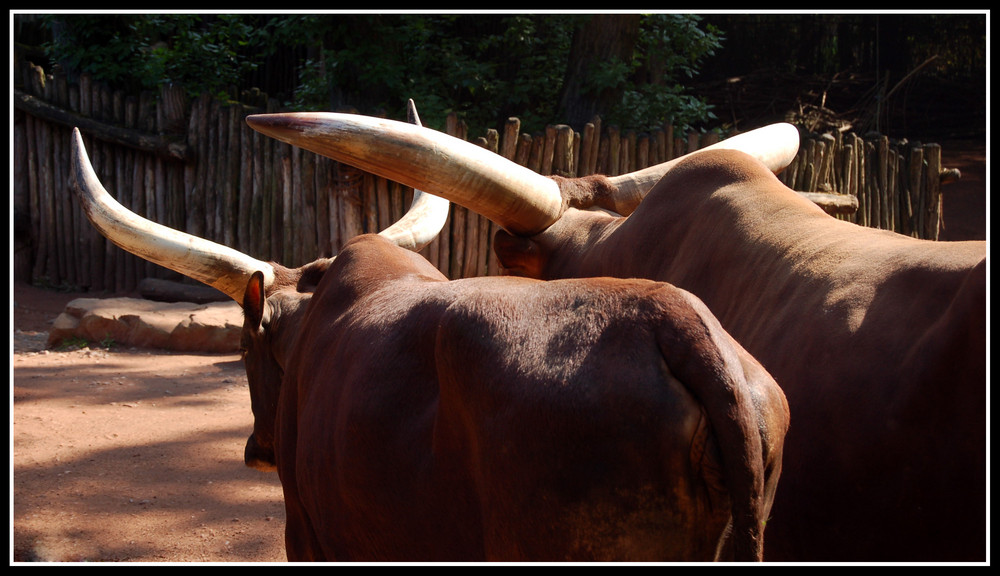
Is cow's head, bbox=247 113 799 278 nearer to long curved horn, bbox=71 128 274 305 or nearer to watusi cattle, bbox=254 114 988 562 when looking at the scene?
Result: watusi cattle, bbox=254 114 988 562

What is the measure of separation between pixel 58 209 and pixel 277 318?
338 inches

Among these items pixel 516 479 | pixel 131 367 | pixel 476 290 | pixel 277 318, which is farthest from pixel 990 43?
pixel 131 367

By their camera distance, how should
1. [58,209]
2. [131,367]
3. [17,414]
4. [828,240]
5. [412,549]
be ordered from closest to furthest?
[412,549] → [828,240] → [17,414] → [131,367] → [58,209]

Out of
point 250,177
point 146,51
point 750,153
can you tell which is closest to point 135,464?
point 750,153

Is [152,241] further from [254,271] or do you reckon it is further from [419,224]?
[419,224]

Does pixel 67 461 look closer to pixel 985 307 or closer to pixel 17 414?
pixel 17 414

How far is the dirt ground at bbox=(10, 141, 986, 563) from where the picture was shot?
4238mm

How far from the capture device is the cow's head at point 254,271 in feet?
9.69

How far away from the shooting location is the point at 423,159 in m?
2.74

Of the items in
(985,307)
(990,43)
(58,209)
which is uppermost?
(990,43)

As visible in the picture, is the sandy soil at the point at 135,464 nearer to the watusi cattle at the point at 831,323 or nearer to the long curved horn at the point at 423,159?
the long curved horn at the point at 423,159

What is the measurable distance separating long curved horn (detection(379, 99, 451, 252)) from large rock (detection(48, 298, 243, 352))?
477cm

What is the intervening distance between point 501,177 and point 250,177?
6.77m

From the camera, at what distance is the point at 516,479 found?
66.6 inches
